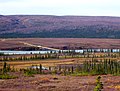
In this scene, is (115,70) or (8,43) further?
(8,43)

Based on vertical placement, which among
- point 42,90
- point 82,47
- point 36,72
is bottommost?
point 82,47

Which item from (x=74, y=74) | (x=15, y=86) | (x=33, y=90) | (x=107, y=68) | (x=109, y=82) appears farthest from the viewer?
(x=107, y=68)

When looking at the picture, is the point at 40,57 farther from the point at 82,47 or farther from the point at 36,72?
the point at 82,47

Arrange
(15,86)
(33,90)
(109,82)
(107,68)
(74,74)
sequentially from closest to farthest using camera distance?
(33,90), (15,86), (109,82), (74,74), (107,68)

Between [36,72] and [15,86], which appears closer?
[15,86]

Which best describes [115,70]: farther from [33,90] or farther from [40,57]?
[40,57]

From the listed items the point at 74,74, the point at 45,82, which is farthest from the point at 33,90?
the point at 74,74

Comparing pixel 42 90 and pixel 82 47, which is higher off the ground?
pixel 42 90

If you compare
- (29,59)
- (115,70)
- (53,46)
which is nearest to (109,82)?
(115,70)

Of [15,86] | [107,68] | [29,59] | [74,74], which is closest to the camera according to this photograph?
[15,86]
